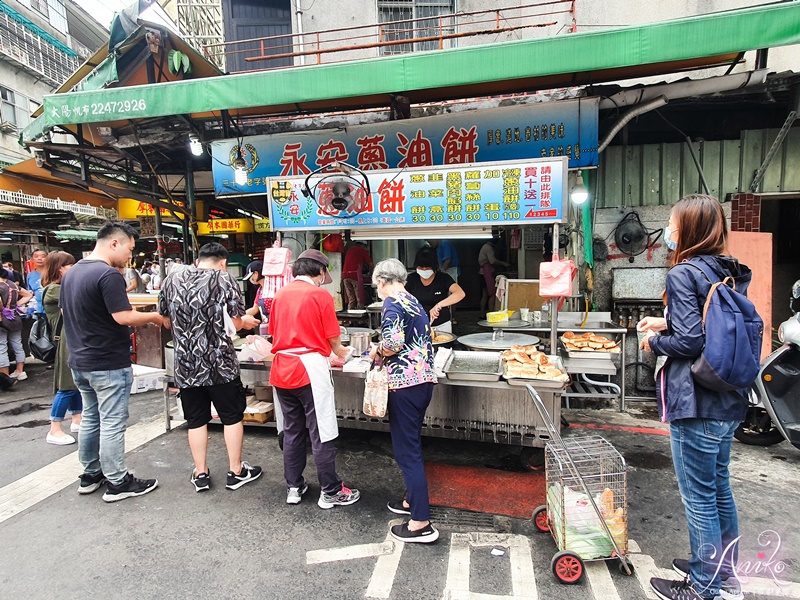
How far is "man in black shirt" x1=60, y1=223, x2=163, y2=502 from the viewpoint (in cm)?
347

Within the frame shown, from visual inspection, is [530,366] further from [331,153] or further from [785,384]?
[331,153]

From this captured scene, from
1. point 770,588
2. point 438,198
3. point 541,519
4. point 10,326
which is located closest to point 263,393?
point 438,198

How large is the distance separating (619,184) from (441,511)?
5.11 m

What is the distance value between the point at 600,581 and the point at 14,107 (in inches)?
1018

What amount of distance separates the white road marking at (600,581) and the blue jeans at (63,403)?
504 centimetres

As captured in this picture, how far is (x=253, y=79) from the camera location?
16.8 feet

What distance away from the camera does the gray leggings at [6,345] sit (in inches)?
278

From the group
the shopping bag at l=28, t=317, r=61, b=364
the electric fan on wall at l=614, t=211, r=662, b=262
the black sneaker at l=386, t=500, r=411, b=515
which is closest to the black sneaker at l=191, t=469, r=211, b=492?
the black sneaker at l=386, t=500, r=411, b=515

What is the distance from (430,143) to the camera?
5.94 m

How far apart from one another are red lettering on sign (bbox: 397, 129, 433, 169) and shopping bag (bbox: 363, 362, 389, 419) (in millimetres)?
3688

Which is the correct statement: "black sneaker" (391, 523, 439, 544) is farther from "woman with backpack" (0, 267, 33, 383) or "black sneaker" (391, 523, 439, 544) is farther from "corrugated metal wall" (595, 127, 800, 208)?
"woman with backpack" (0, 267, 33, 383)

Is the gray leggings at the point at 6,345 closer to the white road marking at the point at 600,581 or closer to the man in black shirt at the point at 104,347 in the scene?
the man in black shirt at the point at 104,347

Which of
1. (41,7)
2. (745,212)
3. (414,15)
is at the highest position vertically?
(41,7)

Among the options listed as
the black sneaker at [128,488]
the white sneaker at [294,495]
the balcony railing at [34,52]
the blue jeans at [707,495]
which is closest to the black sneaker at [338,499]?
the white sneaker at [294,495]
